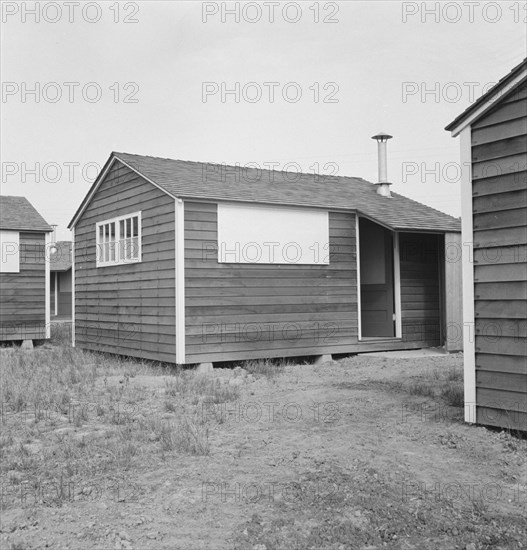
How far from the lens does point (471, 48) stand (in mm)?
35531

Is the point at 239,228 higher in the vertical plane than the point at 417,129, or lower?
lower

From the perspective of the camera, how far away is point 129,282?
49.4ft

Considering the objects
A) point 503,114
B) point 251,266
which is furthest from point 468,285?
point 251,266

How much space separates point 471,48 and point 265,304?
87.8 ft

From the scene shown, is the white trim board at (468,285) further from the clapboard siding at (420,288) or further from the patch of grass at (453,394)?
the clapboard siding at (420,288)

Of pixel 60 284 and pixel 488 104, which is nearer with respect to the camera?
pixel 488 104

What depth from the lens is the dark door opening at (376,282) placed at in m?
16.2

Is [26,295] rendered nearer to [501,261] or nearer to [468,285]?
[468,285]

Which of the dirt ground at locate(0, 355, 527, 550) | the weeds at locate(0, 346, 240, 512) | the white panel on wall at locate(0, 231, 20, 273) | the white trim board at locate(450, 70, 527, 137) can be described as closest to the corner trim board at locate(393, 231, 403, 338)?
the weeds at locate(0, 346, 240, 512)

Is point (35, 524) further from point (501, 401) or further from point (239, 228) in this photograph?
point (239, 228)

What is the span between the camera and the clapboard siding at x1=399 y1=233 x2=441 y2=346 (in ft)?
52.5

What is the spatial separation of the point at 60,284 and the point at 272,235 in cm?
2732

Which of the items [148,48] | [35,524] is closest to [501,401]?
[35,524]

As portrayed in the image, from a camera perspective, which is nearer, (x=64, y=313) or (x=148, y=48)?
(x=148, y=48)
